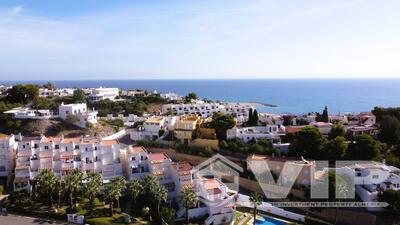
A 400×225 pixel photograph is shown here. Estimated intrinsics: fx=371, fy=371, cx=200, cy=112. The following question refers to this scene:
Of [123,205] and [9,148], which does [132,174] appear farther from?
[9,148]

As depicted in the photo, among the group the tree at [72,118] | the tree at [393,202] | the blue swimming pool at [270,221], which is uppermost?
the tree at [72,118]

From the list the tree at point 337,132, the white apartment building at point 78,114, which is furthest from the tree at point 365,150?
the white apartment building at point 78,114

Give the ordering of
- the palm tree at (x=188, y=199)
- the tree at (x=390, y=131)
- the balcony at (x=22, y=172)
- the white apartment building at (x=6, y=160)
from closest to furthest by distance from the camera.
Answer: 1. the palm tree at (x=188, y=199)
2. the balcony at (x=22, y=172)
3. the white apartment building at (x=6, y=160)
4. the tree at (x=390, y=131)

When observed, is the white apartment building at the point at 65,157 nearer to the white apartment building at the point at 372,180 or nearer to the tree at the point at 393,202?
the white apartment building at the point at 372,180

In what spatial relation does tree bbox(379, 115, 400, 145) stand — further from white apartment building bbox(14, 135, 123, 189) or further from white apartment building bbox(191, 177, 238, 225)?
white apartment building bbox(14, 135, 123, 189)

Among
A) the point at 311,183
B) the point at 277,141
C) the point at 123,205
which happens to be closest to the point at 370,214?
the point at 311,183

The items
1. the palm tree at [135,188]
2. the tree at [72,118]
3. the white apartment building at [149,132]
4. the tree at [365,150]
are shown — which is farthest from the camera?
the tree at [72,118]
